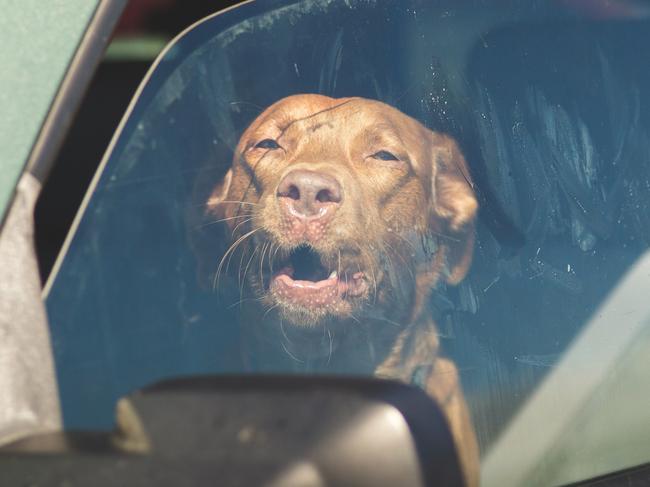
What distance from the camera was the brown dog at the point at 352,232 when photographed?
179 cm

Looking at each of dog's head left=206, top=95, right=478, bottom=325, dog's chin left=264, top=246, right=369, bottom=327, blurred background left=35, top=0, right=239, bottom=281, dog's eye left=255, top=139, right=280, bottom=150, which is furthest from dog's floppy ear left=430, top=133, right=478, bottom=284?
blurred background left=35, top=0, right=239, bottom=281

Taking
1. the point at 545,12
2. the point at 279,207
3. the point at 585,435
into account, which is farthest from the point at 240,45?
the point at 585,435

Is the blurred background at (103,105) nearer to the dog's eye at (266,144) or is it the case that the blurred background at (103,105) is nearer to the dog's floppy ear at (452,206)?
the dog's eye at (266,144)

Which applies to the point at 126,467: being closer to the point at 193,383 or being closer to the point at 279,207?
the point at 193,383

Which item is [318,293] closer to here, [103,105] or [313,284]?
[313,284]

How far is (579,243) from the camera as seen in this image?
207cm

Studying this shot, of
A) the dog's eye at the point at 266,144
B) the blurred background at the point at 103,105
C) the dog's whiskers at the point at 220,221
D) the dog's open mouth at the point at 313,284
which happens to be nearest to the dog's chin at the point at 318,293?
the dog's open mouth at the point at 313,284

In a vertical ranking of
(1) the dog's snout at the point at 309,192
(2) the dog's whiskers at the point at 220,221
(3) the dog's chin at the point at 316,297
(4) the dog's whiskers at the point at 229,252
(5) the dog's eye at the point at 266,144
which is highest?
(5) the dog's eye at the point at 266,144

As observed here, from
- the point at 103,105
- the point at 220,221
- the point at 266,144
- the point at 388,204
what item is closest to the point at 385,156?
the point at 388,204

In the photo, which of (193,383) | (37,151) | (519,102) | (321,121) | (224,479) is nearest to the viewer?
(224,479)

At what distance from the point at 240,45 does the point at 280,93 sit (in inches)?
4.1

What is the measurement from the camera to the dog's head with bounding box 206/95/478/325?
1792 mm

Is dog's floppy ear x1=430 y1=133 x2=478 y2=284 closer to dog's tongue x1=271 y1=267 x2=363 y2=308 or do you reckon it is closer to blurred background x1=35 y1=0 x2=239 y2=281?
dog's tongue x1=271 y1=267 x2=363 y2=308

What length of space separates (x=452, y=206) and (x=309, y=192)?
27 cm
